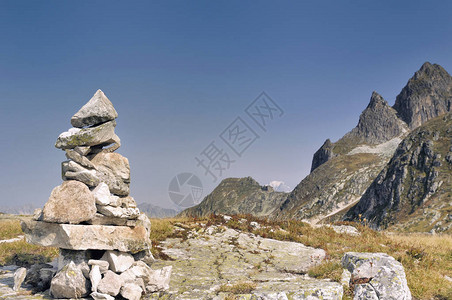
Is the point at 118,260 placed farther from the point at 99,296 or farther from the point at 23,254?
the point at 23,254

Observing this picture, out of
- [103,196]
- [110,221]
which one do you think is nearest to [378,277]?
[110,221]

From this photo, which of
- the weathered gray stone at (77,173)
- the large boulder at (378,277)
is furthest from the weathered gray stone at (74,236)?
the large boulder at (378,277)

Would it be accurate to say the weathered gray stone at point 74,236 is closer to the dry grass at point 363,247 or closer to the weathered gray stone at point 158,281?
the weathered gray stone at point 158,281

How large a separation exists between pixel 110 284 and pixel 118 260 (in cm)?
110

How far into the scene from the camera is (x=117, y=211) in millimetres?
9445

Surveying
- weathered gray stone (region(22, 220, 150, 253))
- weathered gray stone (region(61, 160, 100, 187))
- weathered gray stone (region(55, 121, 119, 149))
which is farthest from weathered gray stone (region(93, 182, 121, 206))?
weathered gray stone (region(55, 121, 119, 149))

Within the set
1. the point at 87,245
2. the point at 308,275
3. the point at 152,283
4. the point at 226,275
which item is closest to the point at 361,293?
the point at 308,275

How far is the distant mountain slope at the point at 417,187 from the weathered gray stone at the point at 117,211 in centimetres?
8413

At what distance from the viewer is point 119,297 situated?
26.6 feet

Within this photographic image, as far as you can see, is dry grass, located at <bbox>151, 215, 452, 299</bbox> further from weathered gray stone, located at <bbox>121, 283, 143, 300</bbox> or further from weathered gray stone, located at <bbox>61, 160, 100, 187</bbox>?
weathered gray stone, located at <bbox>61, 160, 100, 187</bbox>

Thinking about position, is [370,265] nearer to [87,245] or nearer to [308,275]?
[308,275]

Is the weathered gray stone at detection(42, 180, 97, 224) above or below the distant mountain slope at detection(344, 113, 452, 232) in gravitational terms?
below

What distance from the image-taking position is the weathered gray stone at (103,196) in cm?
921

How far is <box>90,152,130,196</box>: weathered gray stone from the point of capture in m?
10.1
